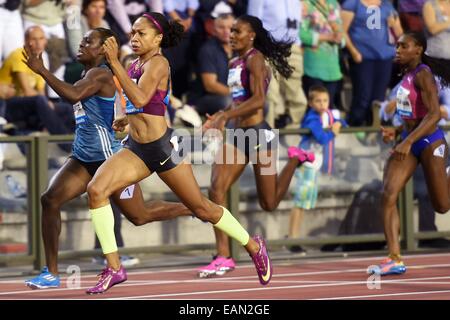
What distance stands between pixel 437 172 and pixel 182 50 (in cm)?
424

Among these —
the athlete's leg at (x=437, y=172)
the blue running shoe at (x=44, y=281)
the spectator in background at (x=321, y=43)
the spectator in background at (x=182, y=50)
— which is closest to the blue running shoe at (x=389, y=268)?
the athlete's leg at (x=437, y=172)

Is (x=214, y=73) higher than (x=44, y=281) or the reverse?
higher

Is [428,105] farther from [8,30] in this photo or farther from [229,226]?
[8,30]

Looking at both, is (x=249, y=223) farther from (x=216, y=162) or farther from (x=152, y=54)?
(x=152, y=54)

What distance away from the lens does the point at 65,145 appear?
1502 cm

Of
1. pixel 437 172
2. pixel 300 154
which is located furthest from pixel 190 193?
pixel 300 154

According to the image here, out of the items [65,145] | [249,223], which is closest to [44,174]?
[65,145]

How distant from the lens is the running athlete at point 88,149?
12.7 meters

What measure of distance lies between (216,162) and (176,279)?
4.16ft

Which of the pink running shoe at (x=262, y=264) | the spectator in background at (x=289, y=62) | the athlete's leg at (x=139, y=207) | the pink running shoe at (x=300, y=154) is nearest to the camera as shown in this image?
the pink running shoe at (x=262, y=264)

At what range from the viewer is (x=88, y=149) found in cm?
1273

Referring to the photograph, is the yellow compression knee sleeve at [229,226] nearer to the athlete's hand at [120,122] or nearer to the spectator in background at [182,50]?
the athlete's hand at [120,122]

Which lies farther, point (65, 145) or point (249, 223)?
point (249, 223)

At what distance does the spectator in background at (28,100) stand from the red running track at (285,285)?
6.41ft
